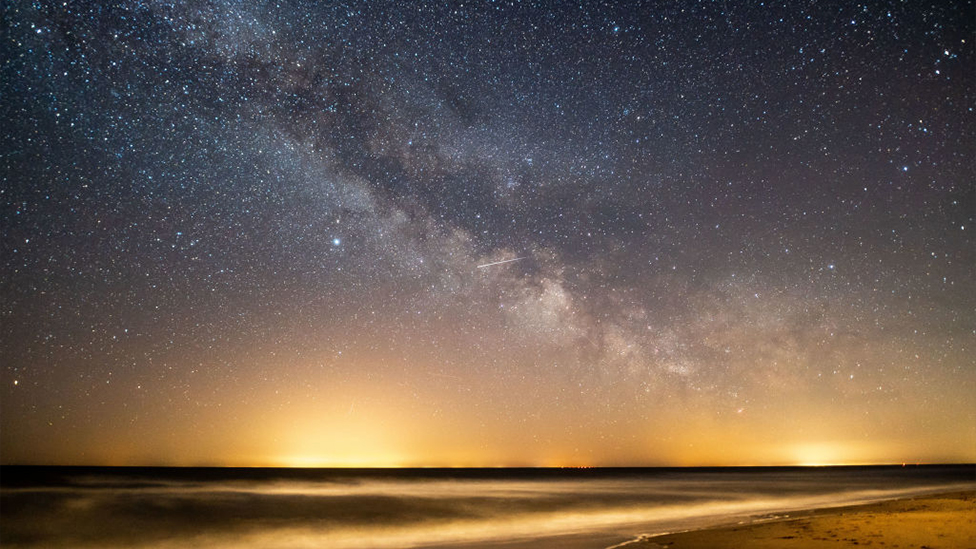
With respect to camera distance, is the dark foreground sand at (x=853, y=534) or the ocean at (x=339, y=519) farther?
the ocean at (x=339, y=519)

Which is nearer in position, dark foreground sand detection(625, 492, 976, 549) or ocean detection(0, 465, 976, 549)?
dark foreground sand detection(625, 492, 976, 549)

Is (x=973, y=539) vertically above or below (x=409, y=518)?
above

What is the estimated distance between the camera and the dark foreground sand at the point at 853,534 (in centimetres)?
777

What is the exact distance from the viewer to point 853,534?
8.63 metres

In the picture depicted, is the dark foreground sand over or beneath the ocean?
over

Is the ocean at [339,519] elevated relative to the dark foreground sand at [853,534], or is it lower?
lower

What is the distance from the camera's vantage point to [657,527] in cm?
1327

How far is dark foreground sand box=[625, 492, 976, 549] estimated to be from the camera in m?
7.77

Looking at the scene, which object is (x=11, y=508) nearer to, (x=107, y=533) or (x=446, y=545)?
(x=107, y=533)

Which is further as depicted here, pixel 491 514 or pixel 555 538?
pixel 491 514

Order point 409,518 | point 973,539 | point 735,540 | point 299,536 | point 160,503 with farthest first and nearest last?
point 160,503 → point 409,518 → point 299,536 → point 735,540 → point 973,539

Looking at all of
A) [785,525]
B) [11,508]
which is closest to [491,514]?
[785,525]

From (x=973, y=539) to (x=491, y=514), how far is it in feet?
42.2

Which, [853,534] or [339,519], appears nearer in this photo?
[853,534]
